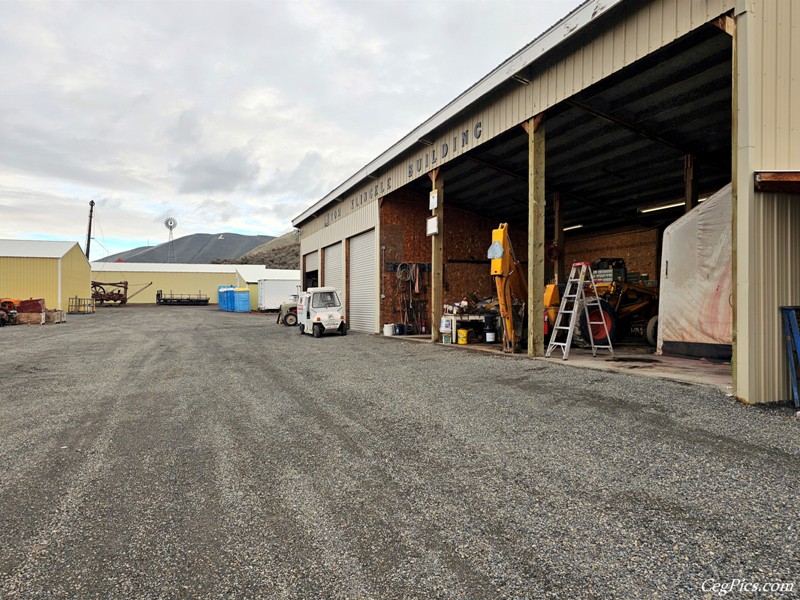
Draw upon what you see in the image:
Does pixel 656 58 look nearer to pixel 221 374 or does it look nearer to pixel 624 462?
pixel 624 462

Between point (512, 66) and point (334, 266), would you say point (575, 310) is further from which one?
point (334, 266)

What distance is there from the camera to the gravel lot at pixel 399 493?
94.3 inches

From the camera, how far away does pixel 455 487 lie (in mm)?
3496

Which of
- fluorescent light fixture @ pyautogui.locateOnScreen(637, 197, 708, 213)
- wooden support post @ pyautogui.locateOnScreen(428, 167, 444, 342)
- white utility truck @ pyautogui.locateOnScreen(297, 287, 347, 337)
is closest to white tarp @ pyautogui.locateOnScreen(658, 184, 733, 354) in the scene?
wooden support post @ pyautogui.locateOnScreen(428, 167, 444, 342)

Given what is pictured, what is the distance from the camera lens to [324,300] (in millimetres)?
17484

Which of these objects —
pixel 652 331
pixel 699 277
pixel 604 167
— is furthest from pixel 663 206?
pixel 699 277

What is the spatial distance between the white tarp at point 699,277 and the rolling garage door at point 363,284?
10587mm

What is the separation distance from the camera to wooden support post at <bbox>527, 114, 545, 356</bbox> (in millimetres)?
10273

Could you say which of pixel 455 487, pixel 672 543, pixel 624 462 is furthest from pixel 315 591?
pixel 624 462

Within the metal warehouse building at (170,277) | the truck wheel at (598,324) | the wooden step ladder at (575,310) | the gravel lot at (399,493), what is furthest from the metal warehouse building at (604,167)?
the metal warehouse building at (170,277)

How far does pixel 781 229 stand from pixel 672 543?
202 inches

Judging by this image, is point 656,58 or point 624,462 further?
point 656,58

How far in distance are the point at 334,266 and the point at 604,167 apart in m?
13.2

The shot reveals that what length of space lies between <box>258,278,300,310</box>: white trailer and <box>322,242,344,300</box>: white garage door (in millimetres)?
15467
